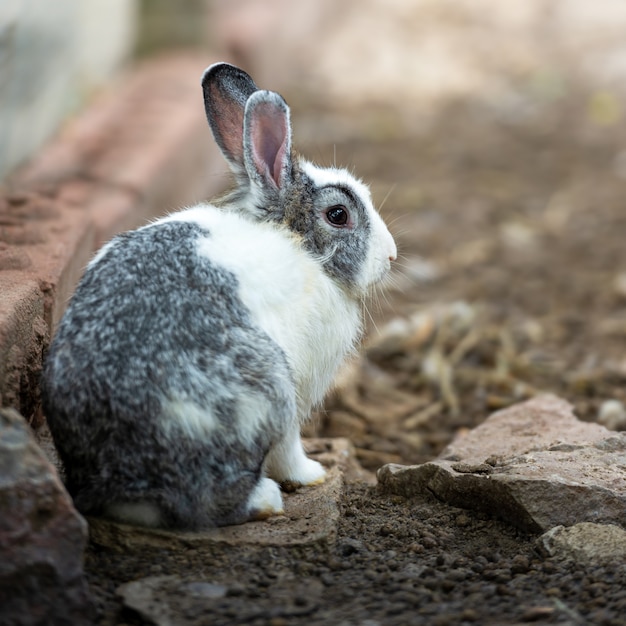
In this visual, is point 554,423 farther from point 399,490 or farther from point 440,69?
point 440,69

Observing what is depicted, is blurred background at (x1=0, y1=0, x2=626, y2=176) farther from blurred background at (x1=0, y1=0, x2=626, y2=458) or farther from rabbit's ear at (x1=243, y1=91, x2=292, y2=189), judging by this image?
rabbit's ear at (x1=243, y1=91, x2=292, y2=189)

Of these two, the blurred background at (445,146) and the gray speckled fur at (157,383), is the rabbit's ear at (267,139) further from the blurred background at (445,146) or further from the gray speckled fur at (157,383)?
the blurred background at (445,146)

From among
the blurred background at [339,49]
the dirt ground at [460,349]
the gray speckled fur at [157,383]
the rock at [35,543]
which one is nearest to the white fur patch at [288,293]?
the gray speckled fur at [157,383]

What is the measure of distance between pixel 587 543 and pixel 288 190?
162cm

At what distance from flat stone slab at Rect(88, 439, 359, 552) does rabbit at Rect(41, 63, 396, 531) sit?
1.5 inches

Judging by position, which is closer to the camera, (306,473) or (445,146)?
(306,473)

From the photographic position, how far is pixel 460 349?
19.6 feet

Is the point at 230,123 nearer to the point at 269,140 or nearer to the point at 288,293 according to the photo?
the point at 269,140

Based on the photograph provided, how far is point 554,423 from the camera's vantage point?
174 inches

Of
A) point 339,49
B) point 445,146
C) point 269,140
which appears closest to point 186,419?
point 269,140

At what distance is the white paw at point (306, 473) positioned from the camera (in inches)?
150

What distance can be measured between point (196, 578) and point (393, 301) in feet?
12.8

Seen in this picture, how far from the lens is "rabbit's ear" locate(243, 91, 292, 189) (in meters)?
3.72

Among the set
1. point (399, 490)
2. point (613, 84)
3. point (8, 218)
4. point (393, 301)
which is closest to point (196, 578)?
point (399, 490)
